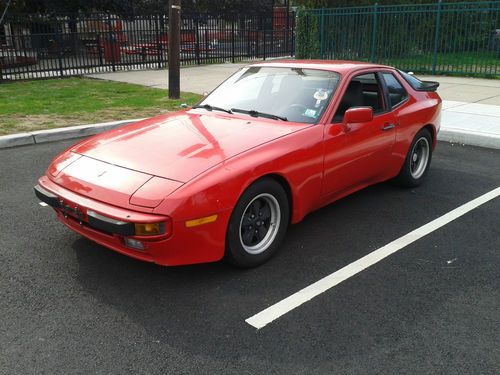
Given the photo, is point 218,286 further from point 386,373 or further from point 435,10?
point 435,10

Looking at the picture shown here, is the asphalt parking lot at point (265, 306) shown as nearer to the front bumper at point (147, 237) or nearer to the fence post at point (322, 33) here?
the front bumper at point (147, 237)

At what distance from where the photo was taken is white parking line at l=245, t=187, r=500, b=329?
3033 mm

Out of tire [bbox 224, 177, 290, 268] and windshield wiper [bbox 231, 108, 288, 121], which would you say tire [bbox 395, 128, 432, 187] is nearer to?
windshield wiper [bbox 231, 108, 288, 121]

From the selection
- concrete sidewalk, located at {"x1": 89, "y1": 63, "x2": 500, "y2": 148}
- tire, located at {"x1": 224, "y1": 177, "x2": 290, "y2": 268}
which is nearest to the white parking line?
tire, located at {"x1": 224, "y1": 177, "x2": 290, "y2": 268}

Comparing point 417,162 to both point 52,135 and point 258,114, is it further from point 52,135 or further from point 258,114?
point 52,135

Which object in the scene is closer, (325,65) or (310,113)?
(310,113)

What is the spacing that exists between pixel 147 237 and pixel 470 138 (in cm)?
618

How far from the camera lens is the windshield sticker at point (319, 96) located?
167 inches

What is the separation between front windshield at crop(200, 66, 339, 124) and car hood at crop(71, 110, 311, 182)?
0.18 metres

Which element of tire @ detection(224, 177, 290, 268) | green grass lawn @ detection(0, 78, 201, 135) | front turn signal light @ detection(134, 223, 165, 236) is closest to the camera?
front turn signal light @ detection(134, 223, 165, 236)

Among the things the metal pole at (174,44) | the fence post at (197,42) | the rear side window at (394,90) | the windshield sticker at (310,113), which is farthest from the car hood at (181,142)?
the fence post at (197,42)

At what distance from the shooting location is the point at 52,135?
7645 mm

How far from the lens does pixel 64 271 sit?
3.56 meters

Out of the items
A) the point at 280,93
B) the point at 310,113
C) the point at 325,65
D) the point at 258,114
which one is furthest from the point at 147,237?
the point at 325,65
